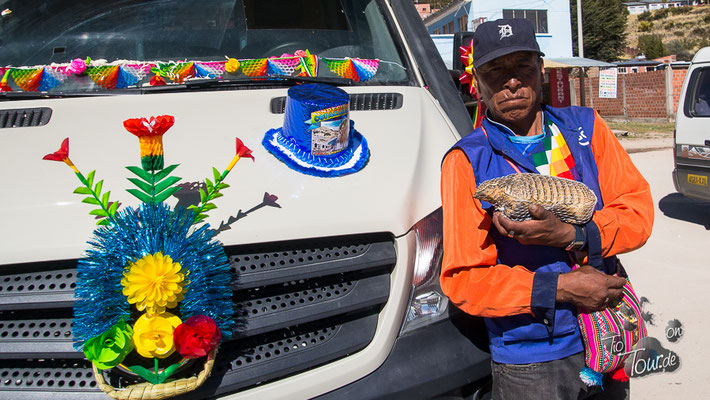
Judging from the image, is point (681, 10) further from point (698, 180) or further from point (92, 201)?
point (92, 201)

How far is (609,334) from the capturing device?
186cm

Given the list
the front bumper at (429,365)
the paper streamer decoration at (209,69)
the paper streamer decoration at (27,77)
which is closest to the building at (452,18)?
the paper streamer decoration at (209,69)

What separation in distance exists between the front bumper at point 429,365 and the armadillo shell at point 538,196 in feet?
1.94

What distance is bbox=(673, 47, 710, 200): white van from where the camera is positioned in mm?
6945

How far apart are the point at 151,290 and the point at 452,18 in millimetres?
40508

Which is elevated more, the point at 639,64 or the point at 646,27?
the point at 646,27

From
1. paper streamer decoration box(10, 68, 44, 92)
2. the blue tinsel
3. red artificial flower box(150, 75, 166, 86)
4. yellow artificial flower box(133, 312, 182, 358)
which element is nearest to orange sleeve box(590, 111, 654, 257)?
the blue tinsel

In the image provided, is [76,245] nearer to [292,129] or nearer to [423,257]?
[292,129]

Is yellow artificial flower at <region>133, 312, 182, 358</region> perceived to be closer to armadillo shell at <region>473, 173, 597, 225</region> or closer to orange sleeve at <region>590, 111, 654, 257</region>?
armadillo shell at <region>473, 173, 597, 225</region>

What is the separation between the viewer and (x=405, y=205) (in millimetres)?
2080

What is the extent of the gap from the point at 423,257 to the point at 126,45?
199 cm

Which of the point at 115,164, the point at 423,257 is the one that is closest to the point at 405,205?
the point at 423,257

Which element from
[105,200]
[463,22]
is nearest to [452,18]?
[463,22]

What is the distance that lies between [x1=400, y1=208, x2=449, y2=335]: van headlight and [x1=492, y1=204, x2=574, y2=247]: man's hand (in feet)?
1.31
